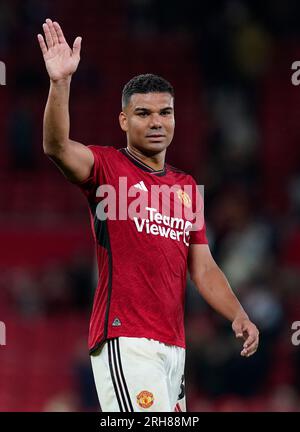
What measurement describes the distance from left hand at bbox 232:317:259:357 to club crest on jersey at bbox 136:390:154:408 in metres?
0.48

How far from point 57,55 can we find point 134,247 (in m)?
0.97

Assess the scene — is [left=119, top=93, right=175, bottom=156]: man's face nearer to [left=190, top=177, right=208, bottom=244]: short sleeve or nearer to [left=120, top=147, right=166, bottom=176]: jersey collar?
[left=120, top=147, right=166, bottom=176]: jersey collar

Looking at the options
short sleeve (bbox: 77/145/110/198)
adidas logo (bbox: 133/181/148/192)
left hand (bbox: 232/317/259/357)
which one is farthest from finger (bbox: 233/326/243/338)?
short sleeve (bbox: 77/145/110/198)

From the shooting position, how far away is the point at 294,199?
12.9 metres

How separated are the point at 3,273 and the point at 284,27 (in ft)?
20.0

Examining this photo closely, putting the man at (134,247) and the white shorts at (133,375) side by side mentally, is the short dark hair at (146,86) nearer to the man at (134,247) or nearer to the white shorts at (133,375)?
the man at (134,247)

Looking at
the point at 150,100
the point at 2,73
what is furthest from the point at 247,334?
the point at 2,73

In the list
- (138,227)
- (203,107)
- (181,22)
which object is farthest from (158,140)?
(181,22)

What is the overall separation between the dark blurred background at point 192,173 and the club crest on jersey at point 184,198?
4928mm

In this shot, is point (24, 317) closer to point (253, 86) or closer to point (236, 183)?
point (236, 183)

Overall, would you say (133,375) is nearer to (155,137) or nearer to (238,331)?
(238,331)

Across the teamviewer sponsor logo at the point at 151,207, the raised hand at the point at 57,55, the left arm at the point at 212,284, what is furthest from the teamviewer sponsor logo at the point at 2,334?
the raised hand at the point at 57,55

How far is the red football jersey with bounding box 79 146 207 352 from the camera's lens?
4.98 m

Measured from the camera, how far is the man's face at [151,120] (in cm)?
520
